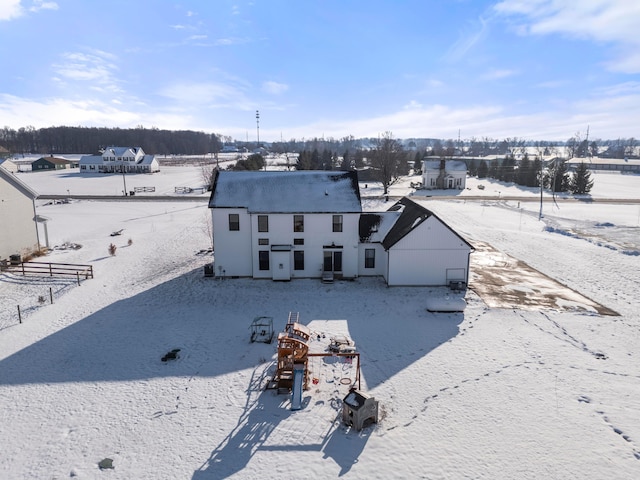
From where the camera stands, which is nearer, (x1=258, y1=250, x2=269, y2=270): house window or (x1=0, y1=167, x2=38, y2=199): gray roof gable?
(x1=258, y1=250, x2=269, y2=270): house window

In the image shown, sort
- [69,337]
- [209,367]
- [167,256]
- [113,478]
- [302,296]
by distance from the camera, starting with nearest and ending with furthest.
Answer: [113,478] < [209,367] < [69,337] < [302,296] < [167,256]

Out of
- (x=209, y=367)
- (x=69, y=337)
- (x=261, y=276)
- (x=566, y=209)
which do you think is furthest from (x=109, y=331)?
(x=566, y=209)

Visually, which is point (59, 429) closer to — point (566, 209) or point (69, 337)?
point (69, 337)

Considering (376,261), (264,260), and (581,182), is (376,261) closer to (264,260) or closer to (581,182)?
(264,260)

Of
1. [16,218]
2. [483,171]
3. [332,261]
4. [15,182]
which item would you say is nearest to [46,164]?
[15,182]

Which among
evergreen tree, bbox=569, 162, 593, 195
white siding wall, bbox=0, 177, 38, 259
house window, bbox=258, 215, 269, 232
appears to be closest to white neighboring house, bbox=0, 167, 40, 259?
white siding wall, bbox=0, 177, 38, 259

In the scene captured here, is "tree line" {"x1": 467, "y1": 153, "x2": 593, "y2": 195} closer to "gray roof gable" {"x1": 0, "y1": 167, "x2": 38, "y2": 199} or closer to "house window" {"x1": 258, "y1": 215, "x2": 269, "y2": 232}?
"house window" {"x1": 258, "y1": 215, "x2": 269, "y2": 232}
